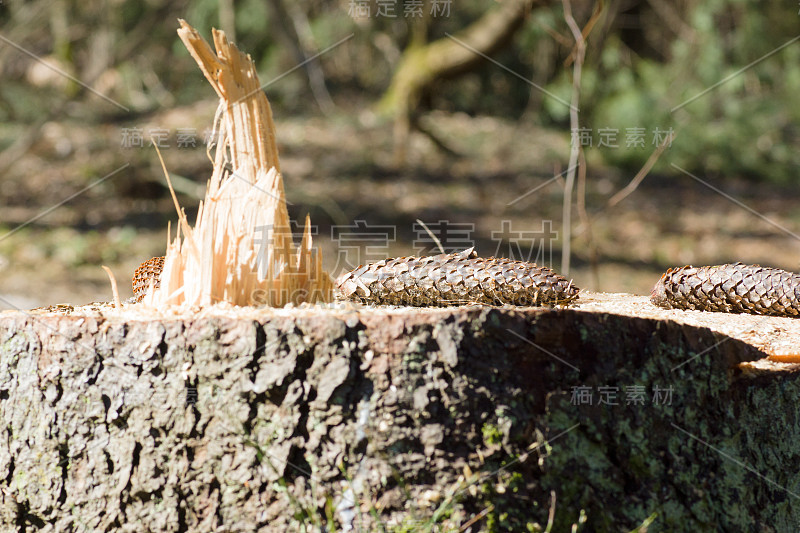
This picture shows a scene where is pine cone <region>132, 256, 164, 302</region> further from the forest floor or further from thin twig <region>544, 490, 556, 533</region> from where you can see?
the forest floor

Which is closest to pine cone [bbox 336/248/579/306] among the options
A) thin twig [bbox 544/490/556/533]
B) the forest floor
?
thin twig [bbox 544/490/556/533]

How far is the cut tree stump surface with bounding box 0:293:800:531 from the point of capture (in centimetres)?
113

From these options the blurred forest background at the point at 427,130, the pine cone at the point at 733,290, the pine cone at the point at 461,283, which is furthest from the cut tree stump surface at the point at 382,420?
the blurred forest background at the point at 427,130

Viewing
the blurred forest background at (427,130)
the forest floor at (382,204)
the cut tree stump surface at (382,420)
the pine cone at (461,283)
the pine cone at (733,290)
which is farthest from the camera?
the blurred forest background at (427,130)

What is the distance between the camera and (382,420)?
113 cm

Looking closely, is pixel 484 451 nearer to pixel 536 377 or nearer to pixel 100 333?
pixel 536 377

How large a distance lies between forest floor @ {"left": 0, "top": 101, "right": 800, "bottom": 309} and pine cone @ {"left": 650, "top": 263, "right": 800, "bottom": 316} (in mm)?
3020

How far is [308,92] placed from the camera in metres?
7.24

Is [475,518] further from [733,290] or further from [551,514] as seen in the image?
[733,290]

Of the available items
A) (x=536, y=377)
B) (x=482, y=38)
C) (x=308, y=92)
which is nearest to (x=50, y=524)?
(x=536, y=377)

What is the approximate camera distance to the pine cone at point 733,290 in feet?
5.32

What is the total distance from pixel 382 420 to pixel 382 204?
4.62 metres

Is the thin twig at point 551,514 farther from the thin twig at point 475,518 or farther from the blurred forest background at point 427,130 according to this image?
the blurred forest background at point 427,130

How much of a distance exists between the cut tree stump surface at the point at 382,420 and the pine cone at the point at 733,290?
440 mm
